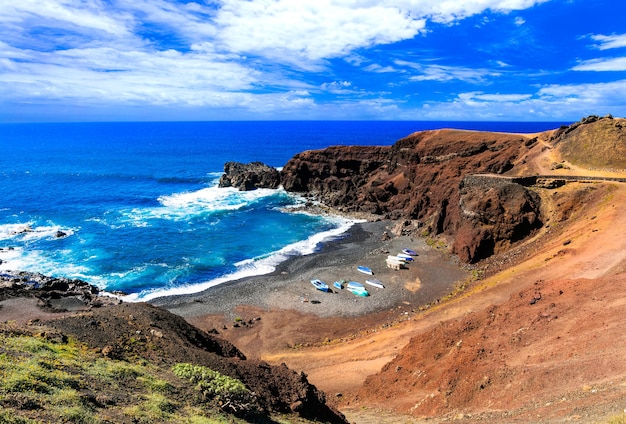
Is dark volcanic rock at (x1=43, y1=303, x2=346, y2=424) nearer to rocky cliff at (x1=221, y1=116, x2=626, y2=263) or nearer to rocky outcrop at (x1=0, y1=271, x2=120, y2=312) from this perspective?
rocky outcrop at (x1=0, y1=271, x2=120, y2=312)

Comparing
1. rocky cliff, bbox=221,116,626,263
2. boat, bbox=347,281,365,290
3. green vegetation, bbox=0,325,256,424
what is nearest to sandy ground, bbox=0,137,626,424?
boat, bbox=347,281,365,290

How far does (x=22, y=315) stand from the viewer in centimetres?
2873

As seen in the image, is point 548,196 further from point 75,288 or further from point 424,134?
point 75,288

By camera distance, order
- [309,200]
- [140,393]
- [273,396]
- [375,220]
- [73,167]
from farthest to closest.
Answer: [73,167], [309,200], [375,220], [273,396], [140,393]

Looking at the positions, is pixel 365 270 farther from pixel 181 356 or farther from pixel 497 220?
pixel 181 356

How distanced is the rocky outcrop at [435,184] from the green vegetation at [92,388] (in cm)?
4232

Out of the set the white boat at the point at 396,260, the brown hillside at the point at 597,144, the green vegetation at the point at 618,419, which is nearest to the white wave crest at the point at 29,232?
the white boat at the point at 396,260

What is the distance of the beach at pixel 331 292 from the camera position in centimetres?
4259

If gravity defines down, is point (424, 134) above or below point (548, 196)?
above

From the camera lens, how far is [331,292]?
1836 inches

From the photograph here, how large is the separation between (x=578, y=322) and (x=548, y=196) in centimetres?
3367

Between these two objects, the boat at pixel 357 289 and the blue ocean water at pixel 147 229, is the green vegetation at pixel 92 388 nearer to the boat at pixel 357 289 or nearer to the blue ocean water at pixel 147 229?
the boat at pixel 357 289

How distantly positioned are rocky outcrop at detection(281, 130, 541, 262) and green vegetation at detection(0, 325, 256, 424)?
42322 mm

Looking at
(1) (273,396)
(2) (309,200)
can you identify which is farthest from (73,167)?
(1) (273,396)
